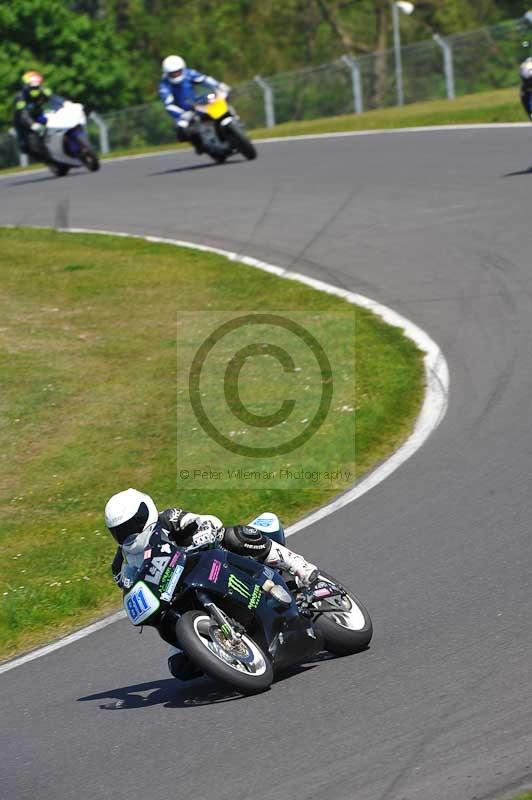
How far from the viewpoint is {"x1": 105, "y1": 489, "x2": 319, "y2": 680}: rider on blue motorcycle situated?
6.50 m

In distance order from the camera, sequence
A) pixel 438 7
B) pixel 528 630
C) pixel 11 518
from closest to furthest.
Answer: pixel 528 630 < pixel 11 518 < pixel 438 7

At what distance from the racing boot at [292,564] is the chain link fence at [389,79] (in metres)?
26.2

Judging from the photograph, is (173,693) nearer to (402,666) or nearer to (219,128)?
(402,666)

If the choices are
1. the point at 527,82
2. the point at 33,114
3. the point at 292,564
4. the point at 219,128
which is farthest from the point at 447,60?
the point at 292,564

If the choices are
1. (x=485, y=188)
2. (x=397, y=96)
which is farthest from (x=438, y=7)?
(x=485, y=188)

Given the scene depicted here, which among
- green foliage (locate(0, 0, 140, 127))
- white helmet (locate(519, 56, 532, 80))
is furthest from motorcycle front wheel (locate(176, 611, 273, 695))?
green foliage (locate(0, 0, 140, 127))

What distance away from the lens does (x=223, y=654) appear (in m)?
6.23

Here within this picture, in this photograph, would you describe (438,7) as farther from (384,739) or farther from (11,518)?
(384,739)

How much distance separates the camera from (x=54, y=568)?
9742 mm

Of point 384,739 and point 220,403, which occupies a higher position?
point 384,739

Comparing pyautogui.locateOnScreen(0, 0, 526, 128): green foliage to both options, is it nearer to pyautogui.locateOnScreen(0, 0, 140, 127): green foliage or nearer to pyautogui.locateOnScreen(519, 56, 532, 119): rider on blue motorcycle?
pyautogui.locateOnScreen(0, 0, 140, 127): green foliage

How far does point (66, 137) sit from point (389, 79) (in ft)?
35.1

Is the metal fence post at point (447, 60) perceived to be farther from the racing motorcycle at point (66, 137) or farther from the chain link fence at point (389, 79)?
the racing motorcycle at point (66, 137)

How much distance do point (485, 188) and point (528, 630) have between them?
43.0 ft
